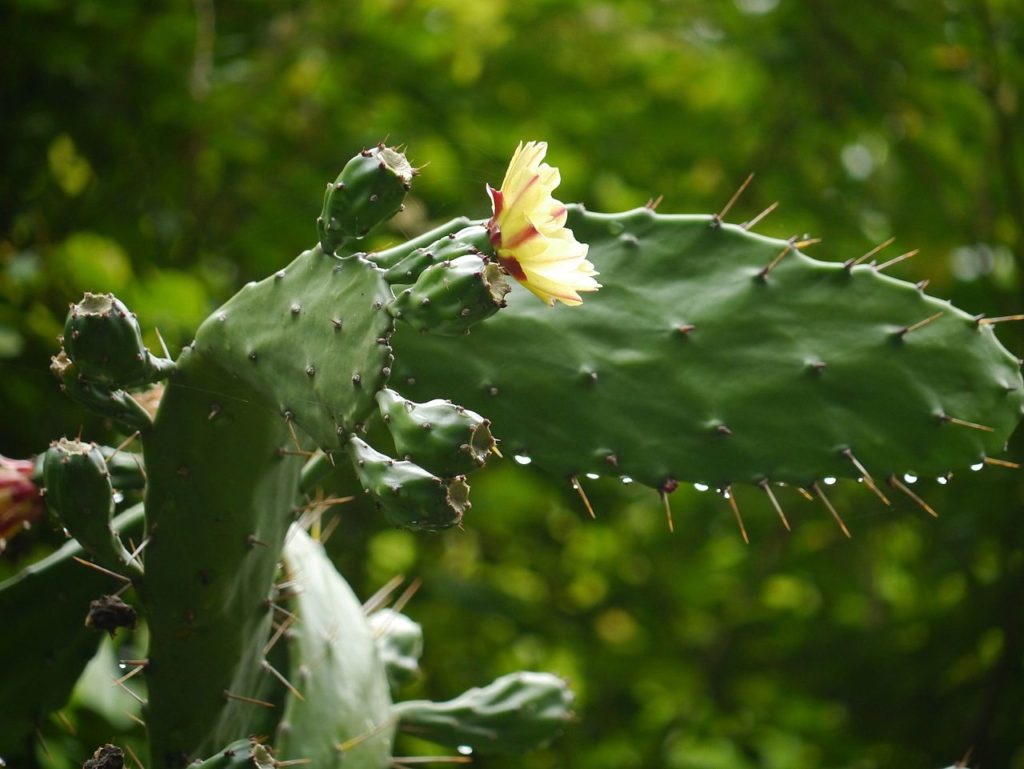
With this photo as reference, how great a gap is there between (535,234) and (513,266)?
4 centimetres

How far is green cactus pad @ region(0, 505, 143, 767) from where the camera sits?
3.84 feet

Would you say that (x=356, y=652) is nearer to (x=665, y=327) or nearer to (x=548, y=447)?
(x=548, y=447)

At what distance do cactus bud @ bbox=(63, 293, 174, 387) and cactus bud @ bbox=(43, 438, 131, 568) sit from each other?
0.08 metres

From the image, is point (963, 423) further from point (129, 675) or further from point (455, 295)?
point (129, 675)

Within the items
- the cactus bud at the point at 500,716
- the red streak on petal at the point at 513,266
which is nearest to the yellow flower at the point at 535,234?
the red streak on petal at the point at 513,266

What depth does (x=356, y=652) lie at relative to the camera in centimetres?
127

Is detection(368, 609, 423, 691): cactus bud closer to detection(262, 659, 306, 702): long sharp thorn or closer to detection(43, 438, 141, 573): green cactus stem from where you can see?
detection(262, 659, 306, 702): long sharp thorn

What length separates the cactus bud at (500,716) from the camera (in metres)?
1.37

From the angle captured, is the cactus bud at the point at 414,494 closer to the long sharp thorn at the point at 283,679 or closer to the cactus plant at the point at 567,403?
the cactus plant at the point at 567,403

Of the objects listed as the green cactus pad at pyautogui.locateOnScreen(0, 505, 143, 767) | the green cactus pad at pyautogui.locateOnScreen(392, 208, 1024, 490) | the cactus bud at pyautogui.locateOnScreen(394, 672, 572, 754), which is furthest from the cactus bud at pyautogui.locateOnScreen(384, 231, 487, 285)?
the cactus bud at pyautogui.locateOnScreen(394, 672, 572, 754)

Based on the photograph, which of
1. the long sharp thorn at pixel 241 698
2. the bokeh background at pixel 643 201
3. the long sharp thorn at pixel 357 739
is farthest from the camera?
the bokeh background at pixel 643 201

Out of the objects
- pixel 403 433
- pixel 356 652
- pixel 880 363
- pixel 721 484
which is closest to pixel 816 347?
pixel 880 363

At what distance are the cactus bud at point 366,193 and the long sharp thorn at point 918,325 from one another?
50 centimetres

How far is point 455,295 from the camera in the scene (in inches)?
31.4
